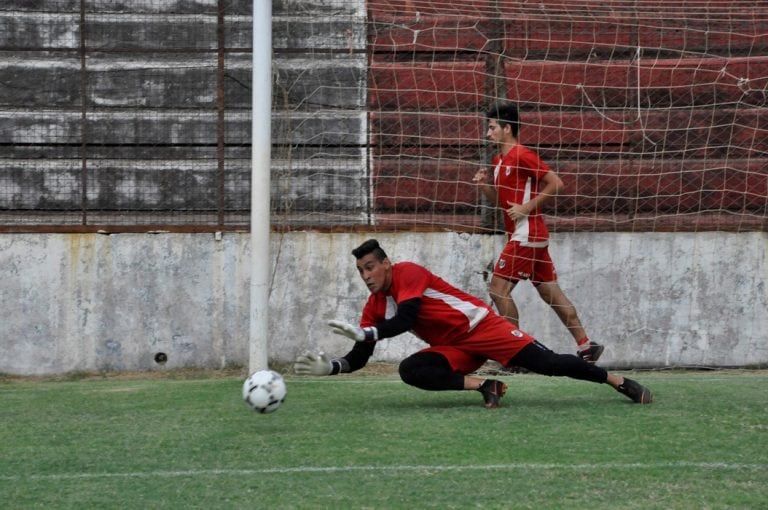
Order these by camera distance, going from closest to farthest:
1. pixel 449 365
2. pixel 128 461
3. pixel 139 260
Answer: pixel 128 461, pixel 449 365, pixel 139 260

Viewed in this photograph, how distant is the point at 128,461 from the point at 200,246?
4.47 metres

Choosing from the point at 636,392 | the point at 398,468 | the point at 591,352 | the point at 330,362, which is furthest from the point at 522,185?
the point at 398,468

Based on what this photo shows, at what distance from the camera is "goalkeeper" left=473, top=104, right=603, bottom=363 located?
8625 millimetres

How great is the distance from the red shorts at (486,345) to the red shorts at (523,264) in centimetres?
192

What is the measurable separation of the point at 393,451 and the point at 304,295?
14.4ft

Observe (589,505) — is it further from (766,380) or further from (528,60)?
(528,60)

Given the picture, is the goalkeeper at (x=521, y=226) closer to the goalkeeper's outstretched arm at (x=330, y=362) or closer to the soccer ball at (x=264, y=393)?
the goalkeeper's outstretched arm at (x=330, y=362)

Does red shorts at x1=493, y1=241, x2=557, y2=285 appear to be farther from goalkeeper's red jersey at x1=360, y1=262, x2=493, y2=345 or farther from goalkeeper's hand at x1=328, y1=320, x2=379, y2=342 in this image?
goalkeeper's hand at x1=328, y1=320, x2=379, y2=342

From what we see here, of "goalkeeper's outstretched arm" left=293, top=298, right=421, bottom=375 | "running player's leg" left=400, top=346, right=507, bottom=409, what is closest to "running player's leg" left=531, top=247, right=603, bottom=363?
"running player's leg" left=400, top=346, right=507, bottom=409

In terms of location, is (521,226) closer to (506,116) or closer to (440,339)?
(506,116)

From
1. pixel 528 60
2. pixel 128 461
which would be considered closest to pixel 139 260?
pixel 528 60

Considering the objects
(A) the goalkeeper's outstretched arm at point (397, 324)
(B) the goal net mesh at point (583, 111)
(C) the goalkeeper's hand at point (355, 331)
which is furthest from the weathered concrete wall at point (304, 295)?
(C) the goalkeeper's hand at point (355, 331)

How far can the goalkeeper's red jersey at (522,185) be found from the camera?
8633 mm

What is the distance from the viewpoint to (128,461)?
5.28 meters
